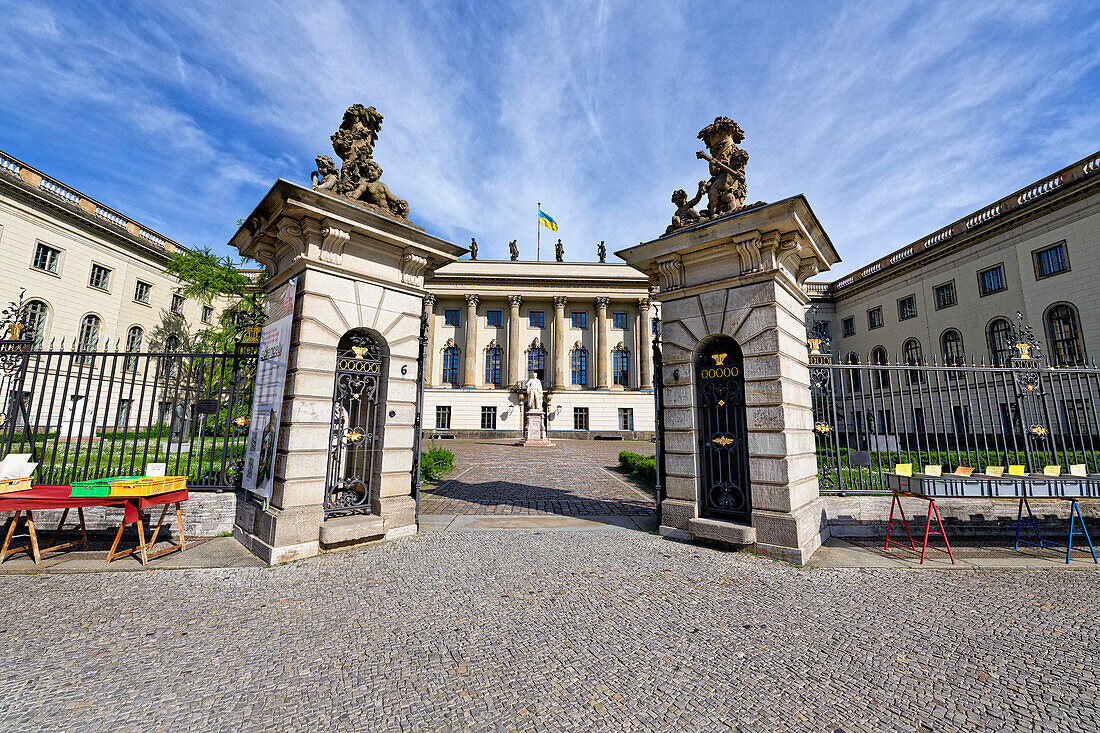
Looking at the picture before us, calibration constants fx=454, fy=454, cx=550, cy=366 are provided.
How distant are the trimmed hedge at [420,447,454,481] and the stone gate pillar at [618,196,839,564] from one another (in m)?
7.50

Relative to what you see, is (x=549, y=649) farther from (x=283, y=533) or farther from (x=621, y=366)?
(x=621, y=366)

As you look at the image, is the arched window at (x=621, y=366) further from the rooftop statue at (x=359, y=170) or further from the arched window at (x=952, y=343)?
the rooftop statue at (x=359, y=170)

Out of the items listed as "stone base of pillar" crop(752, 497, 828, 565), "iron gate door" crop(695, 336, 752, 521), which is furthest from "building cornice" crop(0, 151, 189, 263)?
"stone base of pillar" crop(752, 497, 828, 565)

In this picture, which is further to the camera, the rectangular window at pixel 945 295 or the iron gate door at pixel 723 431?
the rectangular window at pixel 945 295

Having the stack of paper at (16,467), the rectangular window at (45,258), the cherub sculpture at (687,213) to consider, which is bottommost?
the stack of paper at (16,467)

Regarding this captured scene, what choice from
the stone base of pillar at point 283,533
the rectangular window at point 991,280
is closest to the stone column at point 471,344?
the rectangular window at point 991,280

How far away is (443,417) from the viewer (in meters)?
40.5

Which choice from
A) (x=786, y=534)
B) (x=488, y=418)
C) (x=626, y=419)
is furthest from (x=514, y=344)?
(x=786, y=534)

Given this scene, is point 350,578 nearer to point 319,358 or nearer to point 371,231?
point 319,358

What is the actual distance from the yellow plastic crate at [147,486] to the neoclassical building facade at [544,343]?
34759mm

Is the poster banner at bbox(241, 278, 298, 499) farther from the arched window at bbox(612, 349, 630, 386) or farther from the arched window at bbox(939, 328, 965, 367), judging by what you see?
the arched window at bbox(612, 349, 630, 386)

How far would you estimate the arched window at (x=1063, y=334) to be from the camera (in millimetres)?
20844

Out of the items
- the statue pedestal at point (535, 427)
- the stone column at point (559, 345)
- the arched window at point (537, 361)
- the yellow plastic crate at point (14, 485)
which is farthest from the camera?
the arched window at point (537, 361)

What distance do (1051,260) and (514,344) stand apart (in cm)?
3459
